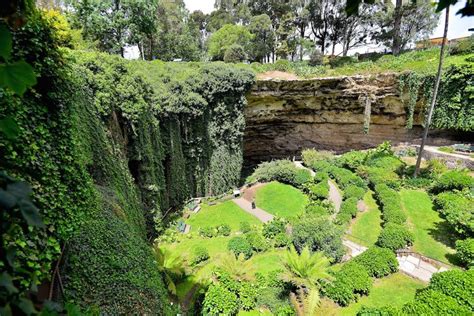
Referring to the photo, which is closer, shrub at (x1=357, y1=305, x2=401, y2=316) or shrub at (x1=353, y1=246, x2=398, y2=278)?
shrub at (x1=357, y1=305, x2=401, y2=316)

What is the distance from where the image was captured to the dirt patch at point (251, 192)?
1936 centimetres

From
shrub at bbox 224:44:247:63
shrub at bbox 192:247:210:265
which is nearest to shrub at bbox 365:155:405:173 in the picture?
shrub at bbox 192:247:210:265

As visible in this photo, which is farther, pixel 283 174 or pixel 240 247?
pixel 283 174

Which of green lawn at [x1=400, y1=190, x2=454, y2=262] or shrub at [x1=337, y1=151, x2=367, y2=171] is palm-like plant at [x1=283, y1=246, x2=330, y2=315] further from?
shrub at [x1=337, y1=151, x2=367, y2=171]

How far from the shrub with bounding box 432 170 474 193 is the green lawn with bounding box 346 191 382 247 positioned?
3705 millimetres

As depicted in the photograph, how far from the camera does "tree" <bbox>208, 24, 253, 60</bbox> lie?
94.3ft

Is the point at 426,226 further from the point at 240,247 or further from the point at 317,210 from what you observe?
the point at 240,247

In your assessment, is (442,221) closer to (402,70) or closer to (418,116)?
(418,116)

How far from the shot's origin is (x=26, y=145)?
3.78m

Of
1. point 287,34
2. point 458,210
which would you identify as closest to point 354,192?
point 458,210

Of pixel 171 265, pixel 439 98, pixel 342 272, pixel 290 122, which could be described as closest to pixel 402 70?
pixel 439 98

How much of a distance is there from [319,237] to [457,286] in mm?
4942

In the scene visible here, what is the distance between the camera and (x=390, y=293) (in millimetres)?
9336

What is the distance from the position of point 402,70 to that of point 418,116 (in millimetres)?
4041
